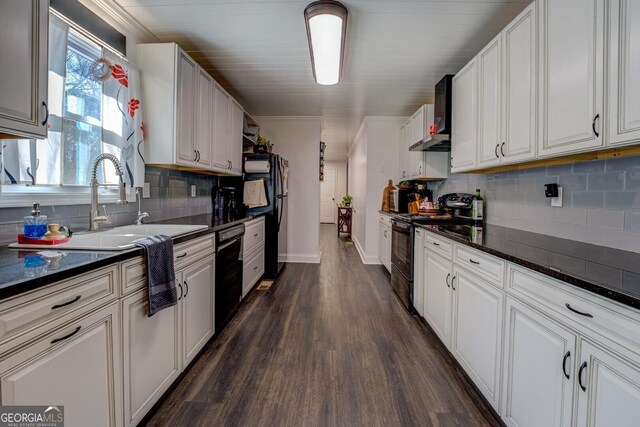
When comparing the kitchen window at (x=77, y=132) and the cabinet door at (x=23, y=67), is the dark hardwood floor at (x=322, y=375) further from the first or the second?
the cabinet door at (x=23, y=67)

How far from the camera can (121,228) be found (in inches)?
77.9

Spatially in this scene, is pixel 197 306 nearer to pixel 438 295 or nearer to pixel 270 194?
pixel 438 295

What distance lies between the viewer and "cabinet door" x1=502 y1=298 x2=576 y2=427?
1.04 m

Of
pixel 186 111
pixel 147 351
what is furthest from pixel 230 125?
pixel 147 351

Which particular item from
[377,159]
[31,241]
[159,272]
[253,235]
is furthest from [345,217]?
[31,241]

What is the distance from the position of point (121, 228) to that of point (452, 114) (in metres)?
2.88

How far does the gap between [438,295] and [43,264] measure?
7.61ft

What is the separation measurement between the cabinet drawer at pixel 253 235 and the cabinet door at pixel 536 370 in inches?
92.0

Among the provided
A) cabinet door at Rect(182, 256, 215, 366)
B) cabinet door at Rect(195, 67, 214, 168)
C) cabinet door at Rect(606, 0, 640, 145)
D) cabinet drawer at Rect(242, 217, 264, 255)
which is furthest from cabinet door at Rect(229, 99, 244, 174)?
cabinet door at Rect(606, 0, 640, 145)

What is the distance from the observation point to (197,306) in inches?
78.0

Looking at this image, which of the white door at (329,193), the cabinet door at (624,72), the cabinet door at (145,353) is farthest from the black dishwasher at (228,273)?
the white door at (329,193)

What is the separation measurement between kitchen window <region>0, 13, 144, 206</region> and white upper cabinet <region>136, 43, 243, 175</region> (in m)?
0.11

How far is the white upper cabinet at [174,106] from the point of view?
7.36 feet

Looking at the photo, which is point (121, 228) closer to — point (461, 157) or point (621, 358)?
point (621, 358)
